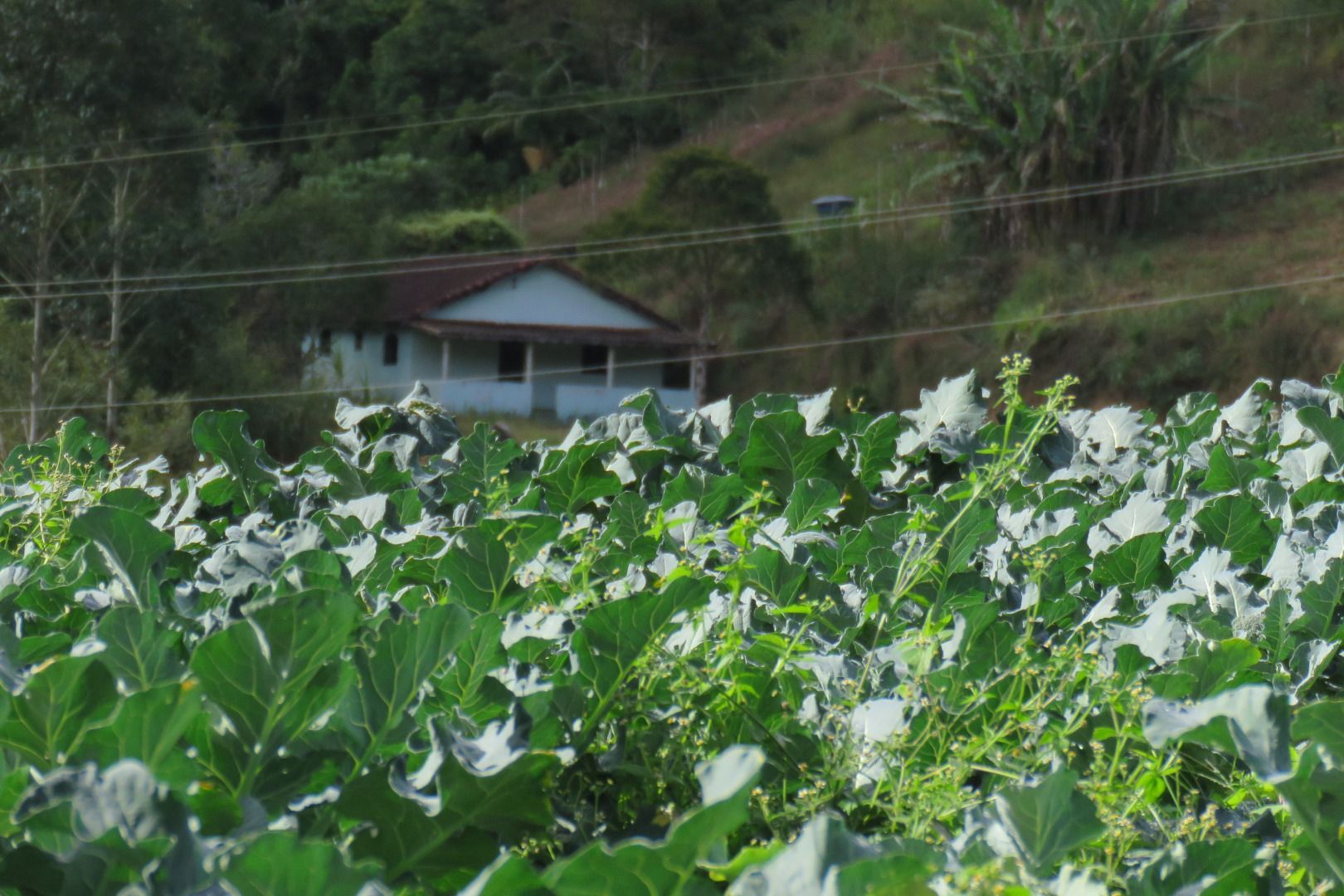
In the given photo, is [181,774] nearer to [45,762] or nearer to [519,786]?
[45,762]

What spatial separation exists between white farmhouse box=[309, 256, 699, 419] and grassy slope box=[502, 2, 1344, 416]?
240 centimetres

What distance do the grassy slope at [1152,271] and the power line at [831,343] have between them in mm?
206

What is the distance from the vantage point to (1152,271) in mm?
29359

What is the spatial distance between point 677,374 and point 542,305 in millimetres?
3629

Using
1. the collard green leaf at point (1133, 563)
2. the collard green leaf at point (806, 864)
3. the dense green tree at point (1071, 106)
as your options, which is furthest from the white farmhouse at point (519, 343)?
the collard green leaf at point (806, 864)

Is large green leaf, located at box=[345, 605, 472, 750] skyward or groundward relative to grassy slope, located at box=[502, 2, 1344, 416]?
skyward

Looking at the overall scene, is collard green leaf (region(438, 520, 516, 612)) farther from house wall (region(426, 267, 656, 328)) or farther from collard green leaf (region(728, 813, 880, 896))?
house wall (region(426, 267, 656, 328))

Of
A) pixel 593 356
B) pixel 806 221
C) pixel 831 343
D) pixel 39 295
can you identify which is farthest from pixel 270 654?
pixel 806 221

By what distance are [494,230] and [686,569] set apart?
3572cm

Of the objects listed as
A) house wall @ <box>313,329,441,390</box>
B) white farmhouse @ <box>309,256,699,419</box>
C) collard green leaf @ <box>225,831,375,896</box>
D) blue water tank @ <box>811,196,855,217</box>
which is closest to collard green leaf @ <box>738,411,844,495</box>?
collard green leaf @ <box>225,831,375,896</box>

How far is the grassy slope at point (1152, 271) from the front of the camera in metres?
26.8

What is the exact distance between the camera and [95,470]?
8.24 ft

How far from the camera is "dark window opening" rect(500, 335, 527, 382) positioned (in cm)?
3247

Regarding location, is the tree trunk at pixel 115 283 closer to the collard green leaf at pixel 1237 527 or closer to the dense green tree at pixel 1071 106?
the dense green tree at pixel 1071 106
